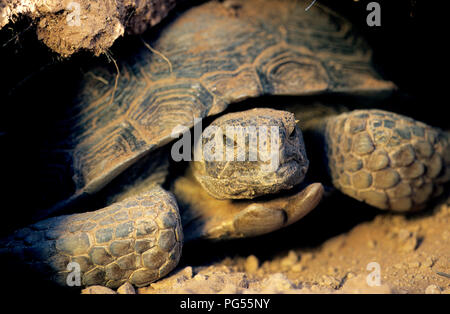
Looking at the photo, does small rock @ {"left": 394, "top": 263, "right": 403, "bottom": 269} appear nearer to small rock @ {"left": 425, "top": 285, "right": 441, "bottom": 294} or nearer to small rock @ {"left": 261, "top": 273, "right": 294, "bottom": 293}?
small rock @ {"left": 425, "top": 285, "right": 441, "bottom": 294}

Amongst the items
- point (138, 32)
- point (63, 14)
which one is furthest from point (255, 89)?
point (63, 14)

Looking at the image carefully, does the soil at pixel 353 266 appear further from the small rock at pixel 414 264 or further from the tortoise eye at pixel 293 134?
the tortoise eye at pixel 293 134

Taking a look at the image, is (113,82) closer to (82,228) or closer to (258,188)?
(82,228)

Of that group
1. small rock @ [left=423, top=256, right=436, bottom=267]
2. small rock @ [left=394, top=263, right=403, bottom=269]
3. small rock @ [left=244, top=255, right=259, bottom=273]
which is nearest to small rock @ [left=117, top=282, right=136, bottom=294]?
small rock @ [left=244, top=255, right=259, bottom=273]

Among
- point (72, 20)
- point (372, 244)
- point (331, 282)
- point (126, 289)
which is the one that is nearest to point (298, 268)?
point (331, 282)

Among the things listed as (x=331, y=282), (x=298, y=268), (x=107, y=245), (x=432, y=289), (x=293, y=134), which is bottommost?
(x=298, y=268)

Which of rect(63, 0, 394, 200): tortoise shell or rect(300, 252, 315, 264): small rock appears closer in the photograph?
rect(63, 0, 394, 200): tortoise shell

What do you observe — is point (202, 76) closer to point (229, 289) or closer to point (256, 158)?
point (256, 158)
